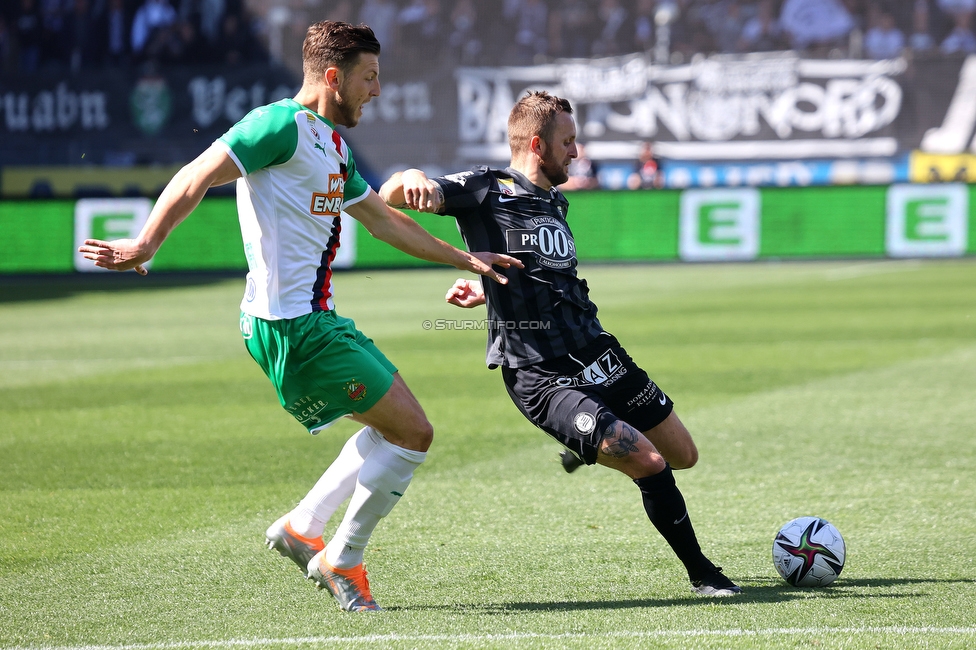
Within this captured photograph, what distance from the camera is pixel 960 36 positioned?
1115 inches

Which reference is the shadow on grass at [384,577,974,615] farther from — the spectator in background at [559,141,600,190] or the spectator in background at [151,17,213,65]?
the spectator in background at [151,17,213,65]

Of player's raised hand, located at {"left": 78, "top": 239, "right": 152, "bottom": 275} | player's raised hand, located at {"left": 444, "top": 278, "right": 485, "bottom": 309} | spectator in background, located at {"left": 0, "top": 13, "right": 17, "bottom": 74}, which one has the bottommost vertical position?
player's raised hand, located at {"left": 444, "top": 278, "right": 485, "bottom": 309}

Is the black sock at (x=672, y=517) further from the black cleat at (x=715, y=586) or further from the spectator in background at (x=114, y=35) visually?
the spectator in background at (x=114, y=35)

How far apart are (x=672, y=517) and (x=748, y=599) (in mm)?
411

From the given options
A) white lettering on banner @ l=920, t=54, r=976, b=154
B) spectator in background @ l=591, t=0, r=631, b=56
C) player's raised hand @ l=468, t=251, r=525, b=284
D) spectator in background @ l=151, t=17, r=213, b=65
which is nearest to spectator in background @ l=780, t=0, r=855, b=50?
white lettering on banner @ l=920, t=54, r=976, b=154

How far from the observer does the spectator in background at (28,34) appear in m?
29.2

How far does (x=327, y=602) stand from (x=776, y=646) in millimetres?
1689

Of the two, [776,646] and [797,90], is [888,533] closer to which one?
[776,646]

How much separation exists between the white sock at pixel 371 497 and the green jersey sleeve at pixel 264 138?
1.15 metres

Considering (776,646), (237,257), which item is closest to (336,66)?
(776,646)

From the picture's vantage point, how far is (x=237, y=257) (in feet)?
66.0

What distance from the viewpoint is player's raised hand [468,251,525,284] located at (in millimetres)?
4168

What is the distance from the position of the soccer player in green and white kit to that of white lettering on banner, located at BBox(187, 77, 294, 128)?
25373 mm

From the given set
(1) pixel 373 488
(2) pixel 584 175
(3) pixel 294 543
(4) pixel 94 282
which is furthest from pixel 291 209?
(2) pixel 584 175
